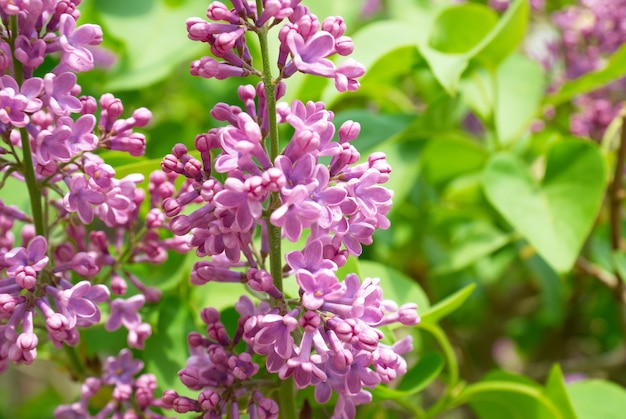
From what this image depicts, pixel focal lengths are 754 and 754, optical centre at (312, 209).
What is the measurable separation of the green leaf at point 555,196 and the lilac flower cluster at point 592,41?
194 millimetres

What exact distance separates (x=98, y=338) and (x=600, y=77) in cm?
71

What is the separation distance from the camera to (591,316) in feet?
4.52

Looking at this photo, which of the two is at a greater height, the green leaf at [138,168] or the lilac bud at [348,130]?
the lilac bud at [348,130]

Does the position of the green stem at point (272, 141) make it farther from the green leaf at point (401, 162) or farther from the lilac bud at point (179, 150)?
the green leaf at point (401, 162)

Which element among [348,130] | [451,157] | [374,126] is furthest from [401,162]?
[348,130]

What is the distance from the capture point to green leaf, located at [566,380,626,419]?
2.64 feet

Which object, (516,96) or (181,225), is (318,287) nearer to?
(181,225)

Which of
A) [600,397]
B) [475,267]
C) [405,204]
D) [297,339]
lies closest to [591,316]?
[475,267]

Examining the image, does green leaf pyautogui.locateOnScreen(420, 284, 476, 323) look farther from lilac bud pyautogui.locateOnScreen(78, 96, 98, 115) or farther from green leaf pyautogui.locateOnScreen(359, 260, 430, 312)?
lilac bud pyautogui.locateOnScreen(78, 96, 98, 115)

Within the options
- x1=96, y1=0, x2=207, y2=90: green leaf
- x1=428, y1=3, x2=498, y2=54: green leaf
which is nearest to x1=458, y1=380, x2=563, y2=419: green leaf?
x1=428, y1=3, x2=498, y2=54: green leaf

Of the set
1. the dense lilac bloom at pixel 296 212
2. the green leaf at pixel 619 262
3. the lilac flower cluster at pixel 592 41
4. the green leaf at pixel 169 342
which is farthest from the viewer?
the lilac flower cluster at pixel 592 41

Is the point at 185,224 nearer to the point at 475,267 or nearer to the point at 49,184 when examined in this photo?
the point at 49,184

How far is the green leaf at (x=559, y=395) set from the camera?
2.37 ft

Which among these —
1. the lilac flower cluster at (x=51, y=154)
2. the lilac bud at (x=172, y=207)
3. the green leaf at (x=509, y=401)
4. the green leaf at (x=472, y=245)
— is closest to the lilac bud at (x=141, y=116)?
the lilac flower cluster at (x=51, y=154)
